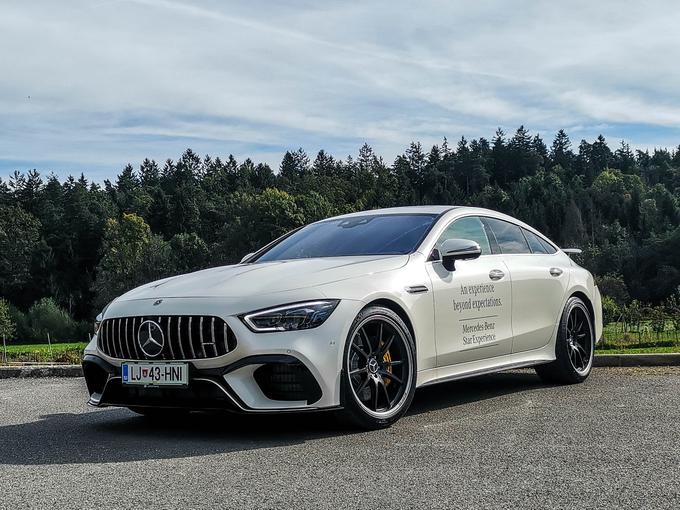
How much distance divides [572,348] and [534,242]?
1.04 metres

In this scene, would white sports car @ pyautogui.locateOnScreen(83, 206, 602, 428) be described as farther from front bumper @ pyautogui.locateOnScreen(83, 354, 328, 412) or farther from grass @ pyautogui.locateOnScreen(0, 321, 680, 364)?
grass @ pyautogui.locateOnScreen(0, 321, 680, 364)

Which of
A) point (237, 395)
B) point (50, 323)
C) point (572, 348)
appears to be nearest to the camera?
point (237, 395)

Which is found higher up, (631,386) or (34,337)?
(631,386)

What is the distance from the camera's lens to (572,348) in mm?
8797

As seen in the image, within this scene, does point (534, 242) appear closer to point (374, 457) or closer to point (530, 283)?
point (530, 283)

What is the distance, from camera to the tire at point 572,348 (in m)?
8.64

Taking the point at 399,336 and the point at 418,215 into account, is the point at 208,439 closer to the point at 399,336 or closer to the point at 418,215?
the point at 399,336

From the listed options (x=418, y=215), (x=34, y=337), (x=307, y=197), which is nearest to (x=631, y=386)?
(x=418, y=215)

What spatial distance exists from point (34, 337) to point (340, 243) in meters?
92.5

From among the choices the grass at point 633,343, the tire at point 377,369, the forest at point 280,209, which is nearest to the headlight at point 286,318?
the tire at point 377,369

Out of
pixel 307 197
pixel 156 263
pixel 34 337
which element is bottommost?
pixel 34 337

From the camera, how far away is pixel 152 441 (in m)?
6.29

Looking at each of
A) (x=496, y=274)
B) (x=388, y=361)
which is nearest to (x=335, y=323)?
(x=388, y=361)

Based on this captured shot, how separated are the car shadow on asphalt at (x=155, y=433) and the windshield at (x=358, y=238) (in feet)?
4.19
